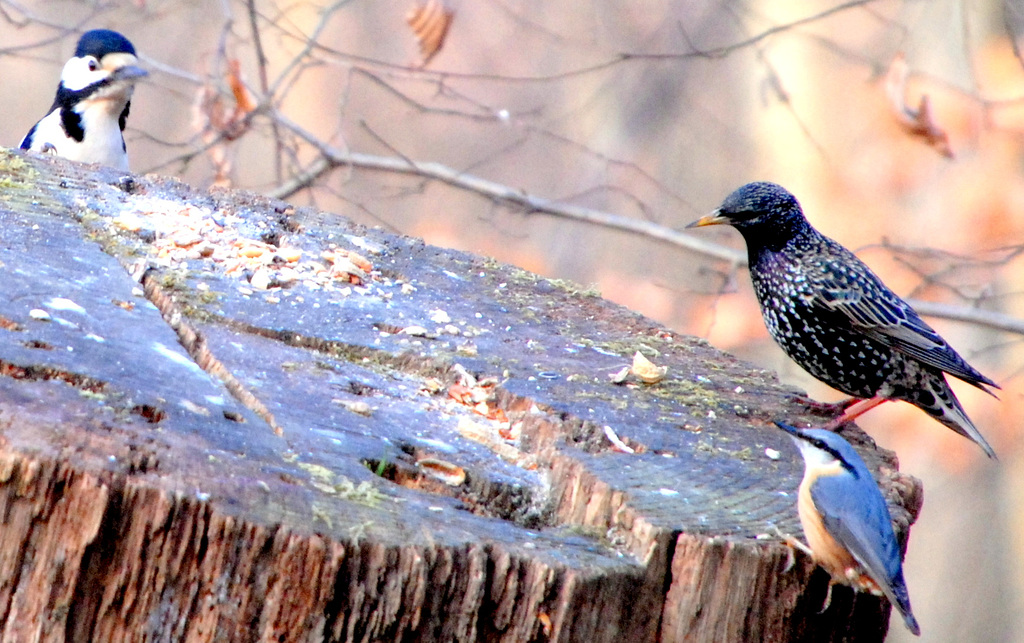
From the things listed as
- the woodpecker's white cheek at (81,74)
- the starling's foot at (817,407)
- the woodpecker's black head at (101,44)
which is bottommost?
the starling's foot at (817,407)

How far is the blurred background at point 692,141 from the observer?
6.04 meters

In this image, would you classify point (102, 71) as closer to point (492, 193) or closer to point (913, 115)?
point (492, 193)

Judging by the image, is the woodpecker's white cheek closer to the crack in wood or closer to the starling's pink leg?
the crack in wood

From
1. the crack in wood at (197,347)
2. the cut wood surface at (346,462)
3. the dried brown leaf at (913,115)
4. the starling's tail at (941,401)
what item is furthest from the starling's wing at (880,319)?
the crack in wood at (197,347)

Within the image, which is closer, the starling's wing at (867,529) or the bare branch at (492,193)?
the starling's wing at (867,529)

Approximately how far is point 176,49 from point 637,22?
4.35m

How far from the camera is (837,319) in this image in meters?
3.55

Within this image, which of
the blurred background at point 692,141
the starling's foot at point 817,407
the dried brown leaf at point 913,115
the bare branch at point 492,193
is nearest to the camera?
the starling's foot at point 817,407

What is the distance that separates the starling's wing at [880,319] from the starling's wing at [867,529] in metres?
1.42

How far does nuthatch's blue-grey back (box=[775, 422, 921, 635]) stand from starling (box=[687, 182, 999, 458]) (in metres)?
1.32

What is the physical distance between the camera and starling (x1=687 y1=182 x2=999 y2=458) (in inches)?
140

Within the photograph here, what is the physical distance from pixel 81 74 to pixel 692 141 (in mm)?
6761

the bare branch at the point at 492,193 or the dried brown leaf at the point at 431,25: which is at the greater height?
the dried brown leaf at the point at 431,25

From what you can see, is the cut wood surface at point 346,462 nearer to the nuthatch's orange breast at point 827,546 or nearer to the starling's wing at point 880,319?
the nuthatch's orange breast at point 827,546
